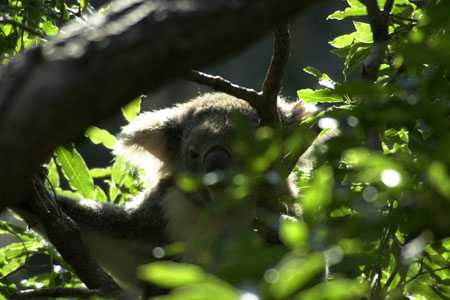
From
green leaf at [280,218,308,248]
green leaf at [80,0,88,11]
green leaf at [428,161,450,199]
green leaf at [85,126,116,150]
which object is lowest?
green leaf at [85,126,116,150]

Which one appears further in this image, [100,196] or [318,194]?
[100,196]

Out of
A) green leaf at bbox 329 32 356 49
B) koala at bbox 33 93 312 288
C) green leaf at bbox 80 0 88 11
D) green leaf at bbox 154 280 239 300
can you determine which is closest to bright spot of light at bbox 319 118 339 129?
green leaf at bbox 154 280 239 300

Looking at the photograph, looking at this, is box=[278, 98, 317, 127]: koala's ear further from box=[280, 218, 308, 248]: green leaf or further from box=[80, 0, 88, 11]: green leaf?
box=[280, 218, 308, 248]: green leaf

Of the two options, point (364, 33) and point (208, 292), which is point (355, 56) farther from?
point (208, 292)

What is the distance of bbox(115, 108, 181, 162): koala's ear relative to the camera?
12.3 ft

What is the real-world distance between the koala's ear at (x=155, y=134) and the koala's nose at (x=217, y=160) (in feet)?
1.29

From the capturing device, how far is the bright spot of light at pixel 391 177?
105cm

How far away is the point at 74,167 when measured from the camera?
283 cm

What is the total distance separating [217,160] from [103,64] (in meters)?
2.30

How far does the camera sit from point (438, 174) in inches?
39.3

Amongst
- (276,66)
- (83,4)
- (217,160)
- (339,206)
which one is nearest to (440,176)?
(339,206)

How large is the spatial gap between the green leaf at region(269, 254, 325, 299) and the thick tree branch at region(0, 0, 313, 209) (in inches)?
15.3

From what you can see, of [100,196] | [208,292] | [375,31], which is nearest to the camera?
[208,292]

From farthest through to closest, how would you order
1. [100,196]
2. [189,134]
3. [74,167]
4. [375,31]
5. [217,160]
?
[189,134] → [100,196] → [217,160] → [74,167] → [375,31]
